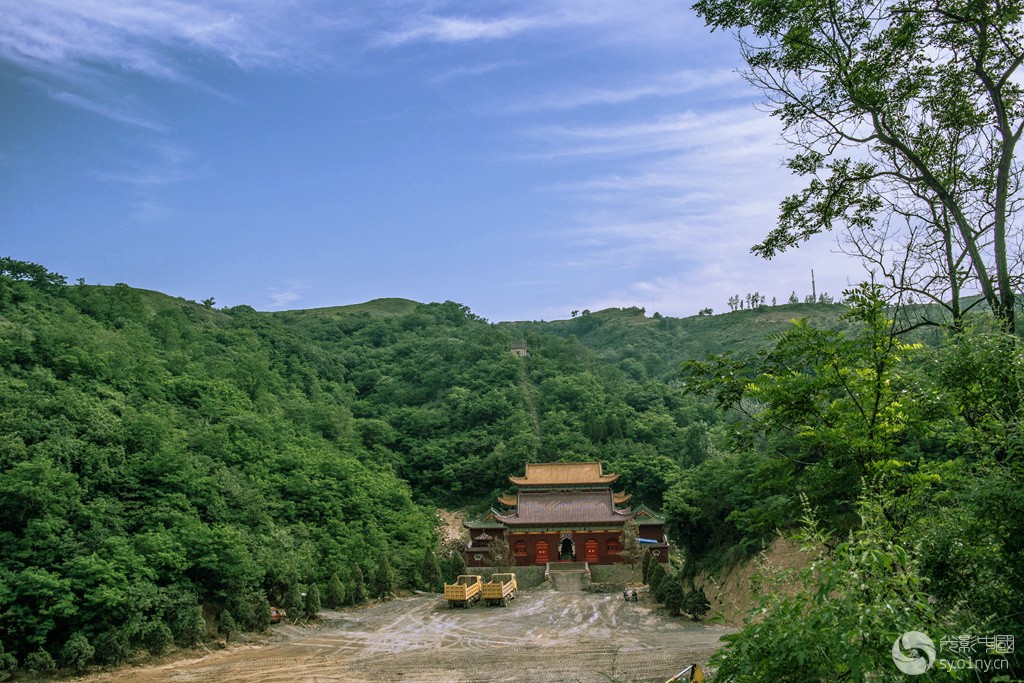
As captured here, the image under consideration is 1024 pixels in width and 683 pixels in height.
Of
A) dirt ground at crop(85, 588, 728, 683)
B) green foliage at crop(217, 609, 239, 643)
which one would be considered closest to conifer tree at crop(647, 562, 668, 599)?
dirt ground at crop(85, 588, 728, 683)

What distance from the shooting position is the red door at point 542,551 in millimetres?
31672

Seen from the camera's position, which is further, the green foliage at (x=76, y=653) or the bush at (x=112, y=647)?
the bush at (x=112, y=647)

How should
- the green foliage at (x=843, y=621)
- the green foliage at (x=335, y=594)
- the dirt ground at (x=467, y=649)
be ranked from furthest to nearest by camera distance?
the green foliage at (x=335, y=594) < the dirt ground at (x=467, y=649) < the green foliage at (x=843, y=621)

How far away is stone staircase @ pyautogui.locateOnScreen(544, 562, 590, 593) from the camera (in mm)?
27719

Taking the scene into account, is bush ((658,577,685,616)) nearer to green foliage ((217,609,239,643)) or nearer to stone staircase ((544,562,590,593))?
stone staircase ((544,562,590,593))

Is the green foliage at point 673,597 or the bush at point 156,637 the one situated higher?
the bush at point 156,637

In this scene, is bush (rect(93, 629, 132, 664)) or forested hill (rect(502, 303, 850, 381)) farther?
forested hill (rect(502, 303, 850, 381))

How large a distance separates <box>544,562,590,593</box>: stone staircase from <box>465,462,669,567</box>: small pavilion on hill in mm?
1048

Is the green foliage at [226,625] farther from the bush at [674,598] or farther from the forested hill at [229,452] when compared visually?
the bush at [674,598]

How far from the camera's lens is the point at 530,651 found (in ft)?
54.0

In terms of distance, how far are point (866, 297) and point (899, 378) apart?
0.74 m

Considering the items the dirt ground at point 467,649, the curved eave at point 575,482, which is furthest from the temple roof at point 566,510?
the dirt ground at point 467,649

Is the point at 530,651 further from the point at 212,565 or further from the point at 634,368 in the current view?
the point at 634,368

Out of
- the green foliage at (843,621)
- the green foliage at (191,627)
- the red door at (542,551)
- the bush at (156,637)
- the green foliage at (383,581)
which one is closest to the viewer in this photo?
the green foliage at (843,621)
